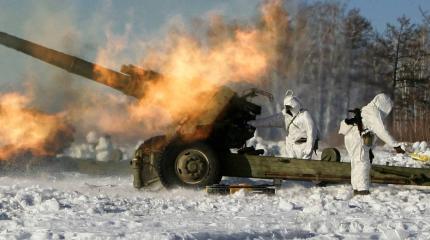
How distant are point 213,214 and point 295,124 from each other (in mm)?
4284

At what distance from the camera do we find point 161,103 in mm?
12398

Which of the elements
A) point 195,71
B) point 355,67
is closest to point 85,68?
point 195,71

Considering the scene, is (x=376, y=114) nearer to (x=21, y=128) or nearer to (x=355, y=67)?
(x=21, y=128)

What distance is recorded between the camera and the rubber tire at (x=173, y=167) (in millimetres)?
11492

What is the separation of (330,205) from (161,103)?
413 cm

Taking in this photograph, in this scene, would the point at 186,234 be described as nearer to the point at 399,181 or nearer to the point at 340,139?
the point at 399,181

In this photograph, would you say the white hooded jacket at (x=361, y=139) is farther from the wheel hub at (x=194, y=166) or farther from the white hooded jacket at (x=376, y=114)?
the wheel hub at (x=194, y=166)

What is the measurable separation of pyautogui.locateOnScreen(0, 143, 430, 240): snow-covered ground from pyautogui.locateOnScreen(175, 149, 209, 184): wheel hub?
1.11ft

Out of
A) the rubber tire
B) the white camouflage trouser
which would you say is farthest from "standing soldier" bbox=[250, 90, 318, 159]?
the rubber tire

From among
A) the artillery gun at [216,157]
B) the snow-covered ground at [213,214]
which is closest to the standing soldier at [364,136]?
the snow-covered ground at [213,214]

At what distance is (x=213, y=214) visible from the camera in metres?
8.77

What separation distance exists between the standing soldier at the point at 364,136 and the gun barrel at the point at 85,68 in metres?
3.75

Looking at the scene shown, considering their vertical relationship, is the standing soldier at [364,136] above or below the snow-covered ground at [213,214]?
above

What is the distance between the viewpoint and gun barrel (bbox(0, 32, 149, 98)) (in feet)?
41.1
